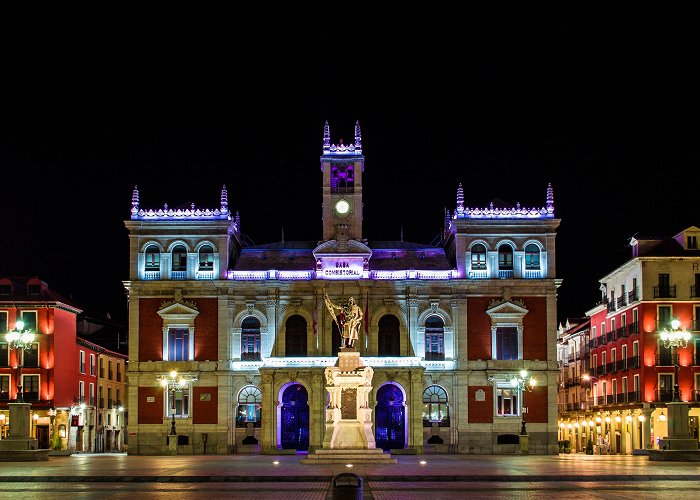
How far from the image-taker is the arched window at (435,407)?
74.1 metres

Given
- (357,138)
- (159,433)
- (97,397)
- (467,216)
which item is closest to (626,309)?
(467,216)

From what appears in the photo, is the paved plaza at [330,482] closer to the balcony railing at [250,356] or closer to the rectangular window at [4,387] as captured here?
the balcony railing at [250,356]

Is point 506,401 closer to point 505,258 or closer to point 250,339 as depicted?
point 505,258

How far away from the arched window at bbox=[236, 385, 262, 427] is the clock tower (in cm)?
1184

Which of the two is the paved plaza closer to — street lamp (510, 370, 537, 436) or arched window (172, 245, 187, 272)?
street lamp (510, 370, 537, 436)

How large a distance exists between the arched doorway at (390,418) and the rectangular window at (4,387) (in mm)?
26184

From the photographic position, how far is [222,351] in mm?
74875

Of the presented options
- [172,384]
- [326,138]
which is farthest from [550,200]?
[172,384]

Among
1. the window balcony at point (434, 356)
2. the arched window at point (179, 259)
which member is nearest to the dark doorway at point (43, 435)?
the arched window at point (179, 259)

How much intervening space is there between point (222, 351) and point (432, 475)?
37990 mm

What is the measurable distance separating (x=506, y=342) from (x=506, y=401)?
401cm

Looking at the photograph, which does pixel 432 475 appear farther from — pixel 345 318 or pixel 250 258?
pixel 250 258

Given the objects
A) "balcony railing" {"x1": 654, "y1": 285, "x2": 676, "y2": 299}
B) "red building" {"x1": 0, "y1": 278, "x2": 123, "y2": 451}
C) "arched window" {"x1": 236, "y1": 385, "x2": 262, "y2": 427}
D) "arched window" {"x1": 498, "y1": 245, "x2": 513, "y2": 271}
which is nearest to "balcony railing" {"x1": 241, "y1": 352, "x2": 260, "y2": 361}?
"arched window" {"x1": 236, "y1": 385, "x2": 262, "y2": 427}

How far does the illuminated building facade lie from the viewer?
7488 cm
